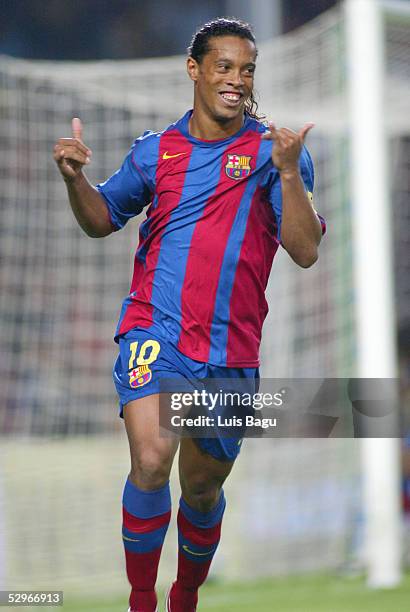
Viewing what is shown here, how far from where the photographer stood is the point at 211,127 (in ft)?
12.9

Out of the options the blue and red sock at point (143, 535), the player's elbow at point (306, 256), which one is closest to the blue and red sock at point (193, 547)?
the blue and red sock at point (143, 535)

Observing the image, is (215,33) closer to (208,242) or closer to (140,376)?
(208,242)

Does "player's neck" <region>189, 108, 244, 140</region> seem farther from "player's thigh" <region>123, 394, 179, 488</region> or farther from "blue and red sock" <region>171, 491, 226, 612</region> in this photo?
"blue and red sock" <region>171, 491, 226, 612</region>

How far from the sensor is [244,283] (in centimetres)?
388

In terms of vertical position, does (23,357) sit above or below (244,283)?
below

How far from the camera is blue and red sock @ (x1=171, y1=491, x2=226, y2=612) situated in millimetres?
4004

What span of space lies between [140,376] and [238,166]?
0.75 m

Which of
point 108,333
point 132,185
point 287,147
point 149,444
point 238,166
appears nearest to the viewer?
point 287,147

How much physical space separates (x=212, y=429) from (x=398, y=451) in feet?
11.3

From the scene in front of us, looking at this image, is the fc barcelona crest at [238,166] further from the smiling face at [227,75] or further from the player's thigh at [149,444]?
the player's thigh at [149,444]

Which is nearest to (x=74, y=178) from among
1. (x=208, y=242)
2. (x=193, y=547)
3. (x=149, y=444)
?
(x=208, y=242)

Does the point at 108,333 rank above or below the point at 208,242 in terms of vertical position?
below

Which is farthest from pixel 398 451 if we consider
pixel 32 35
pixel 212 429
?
pixel 32 35

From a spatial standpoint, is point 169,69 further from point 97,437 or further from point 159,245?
point 159,245
